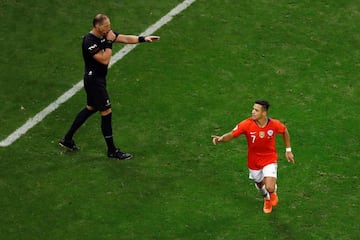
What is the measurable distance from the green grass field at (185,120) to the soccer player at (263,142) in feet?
1.75

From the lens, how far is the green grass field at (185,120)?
12.2m

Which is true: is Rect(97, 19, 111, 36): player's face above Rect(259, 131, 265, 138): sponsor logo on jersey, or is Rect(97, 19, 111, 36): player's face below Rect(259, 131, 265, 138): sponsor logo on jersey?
above

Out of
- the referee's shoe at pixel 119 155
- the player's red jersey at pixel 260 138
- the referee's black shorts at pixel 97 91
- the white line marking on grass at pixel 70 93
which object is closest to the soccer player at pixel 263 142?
the player's red jersey at pixel 260 138

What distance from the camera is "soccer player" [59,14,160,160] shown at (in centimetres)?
1305

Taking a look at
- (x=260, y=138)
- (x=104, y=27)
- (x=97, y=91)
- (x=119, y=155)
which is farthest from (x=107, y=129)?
(x=260, y=138)

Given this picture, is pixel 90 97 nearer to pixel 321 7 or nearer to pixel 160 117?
pixel 160 117

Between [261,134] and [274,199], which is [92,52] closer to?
[261,134]

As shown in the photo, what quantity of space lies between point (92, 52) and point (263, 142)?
10.5 feet

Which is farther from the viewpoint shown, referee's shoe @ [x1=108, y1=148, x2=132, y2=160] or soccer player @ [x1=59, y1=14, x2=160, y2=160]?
referee's shoe @ [x1=108, y1=148, x2=132, y2=160]

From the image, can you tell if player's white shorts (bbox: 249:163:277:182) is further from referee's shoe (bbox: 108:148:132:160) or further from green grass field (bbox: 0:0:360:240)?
referee's shoe (bbox: 108:148:132:160)

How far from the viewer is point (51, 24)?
57.3 ft

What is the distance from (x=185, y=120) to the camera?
48.0 feet

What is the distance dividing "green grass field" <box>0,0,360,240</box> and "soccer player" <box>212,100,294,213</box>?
0.53m

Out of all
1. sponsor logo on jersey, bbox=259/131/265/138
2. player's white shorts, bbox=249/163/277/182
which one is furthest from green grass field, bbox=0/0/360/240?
sponsor logo on jersey, bbox=259/131/265/138
